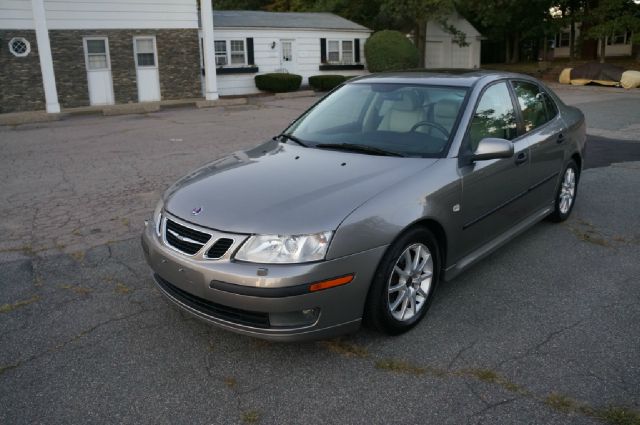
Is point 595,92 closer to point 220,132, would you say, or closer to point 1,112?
point 220,132

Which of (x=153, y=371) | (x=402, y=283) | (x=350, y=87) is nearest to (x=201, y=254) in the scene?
(x=153, y=371)

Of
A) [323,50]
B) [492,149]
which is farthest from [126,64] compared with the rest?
[492,149]

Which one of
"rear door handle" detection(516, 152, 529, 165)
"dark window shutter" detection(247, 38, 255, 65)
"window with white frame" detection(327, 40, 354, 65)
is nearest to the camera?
"rear door handle" detection(516, 152, 529, 165)

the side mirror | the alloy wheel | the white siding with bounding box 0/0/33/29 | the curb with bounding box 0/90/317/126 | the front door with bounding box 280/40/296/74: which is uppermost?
the white siding with bounding box 0/0/33/29

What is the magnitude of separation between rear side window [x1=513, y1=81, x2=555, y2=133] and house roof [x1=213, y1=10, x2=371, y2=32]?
19692 millimetres

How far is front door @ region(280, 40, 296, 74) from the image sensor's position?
83.2 ft

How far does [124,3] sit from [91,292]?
707 inches

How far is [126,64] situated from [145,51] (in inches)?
35.3

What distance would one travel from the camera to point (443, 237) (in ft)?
12.7

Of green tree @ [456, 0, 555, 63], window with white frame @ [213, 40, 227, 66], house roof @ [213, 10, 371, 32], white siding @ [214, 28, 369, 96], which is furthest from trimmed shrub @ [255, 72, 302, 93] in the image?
green tree @ [456, 0, 555, 63]

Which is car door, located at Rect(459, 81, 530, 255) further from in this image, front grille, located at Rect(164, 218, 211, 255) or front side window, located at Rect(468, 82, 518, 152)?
front grille, located at Rect(164, 218, 211, 255)

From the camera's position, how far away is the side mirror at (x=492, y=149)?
12.9ft

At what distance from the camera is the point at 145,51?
20609 millimetres

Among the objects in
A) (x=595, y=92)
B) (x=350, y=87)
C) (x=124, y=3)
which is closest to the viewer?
(x=350, y=87)
